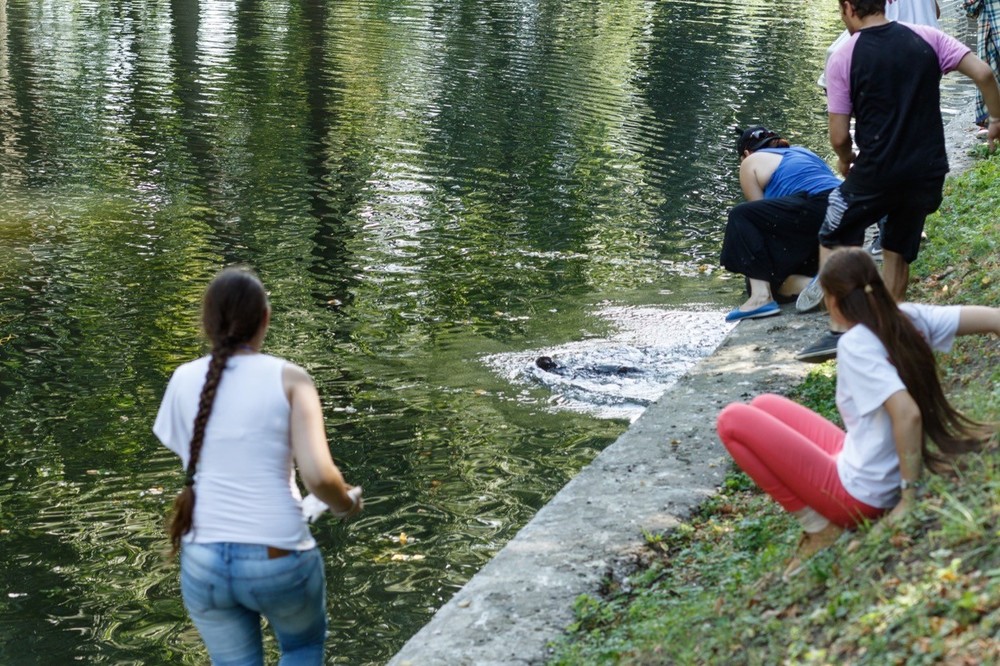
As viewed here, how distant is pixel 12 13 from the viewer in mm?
29594

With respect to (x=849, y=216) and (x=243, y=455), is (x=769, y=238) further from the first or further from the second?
(x=243, y=455)

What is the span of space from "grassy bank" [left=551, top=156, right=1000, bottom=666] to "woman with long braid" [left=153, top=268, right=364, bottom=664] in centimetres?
142

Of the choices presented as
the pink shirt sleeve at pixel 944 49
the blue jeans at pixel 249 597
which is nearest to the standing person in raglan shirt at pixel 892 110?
the pink shirt sleeve at pixel 944 49

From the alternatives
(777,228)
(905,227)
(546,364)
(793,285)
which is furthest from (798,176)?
(546,364)

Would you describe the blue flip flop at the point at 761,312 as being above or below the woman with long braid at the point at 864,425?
below

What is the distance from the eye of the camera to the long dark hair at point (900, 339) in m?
4.16

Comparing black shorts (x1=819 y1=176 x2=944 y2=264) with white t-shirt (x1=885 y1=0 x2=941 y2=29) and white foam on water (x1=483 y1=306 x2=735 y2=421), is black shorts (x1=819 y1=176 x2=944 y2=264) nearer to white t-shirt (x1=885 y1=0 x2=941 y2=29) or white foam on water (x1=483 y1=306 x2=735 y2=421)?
white foam on water (x1=483 y1=306 x2=735 y2=421)

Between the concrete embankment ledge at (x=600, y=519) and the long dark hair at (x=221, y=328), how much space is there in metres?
1.47

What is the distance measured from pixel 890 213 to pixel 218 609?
4.79 meters

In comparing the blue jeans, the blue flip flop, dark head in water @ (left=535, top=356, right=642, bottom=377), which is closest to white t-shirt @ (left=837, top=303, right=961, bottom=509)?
the blue jeans

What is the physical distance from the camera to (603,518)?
5957mm

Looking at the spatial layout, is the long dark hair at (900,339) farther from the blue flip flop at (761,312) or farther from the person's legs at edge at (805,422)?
the blue flip flop at (761,312)

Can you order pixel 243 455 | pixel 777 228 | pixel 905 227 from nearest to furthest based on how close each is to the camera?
1. pixel 243 455
2. pixel 905 227
3. pixel 777 228

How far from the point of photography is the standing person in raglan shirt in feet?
21.8
